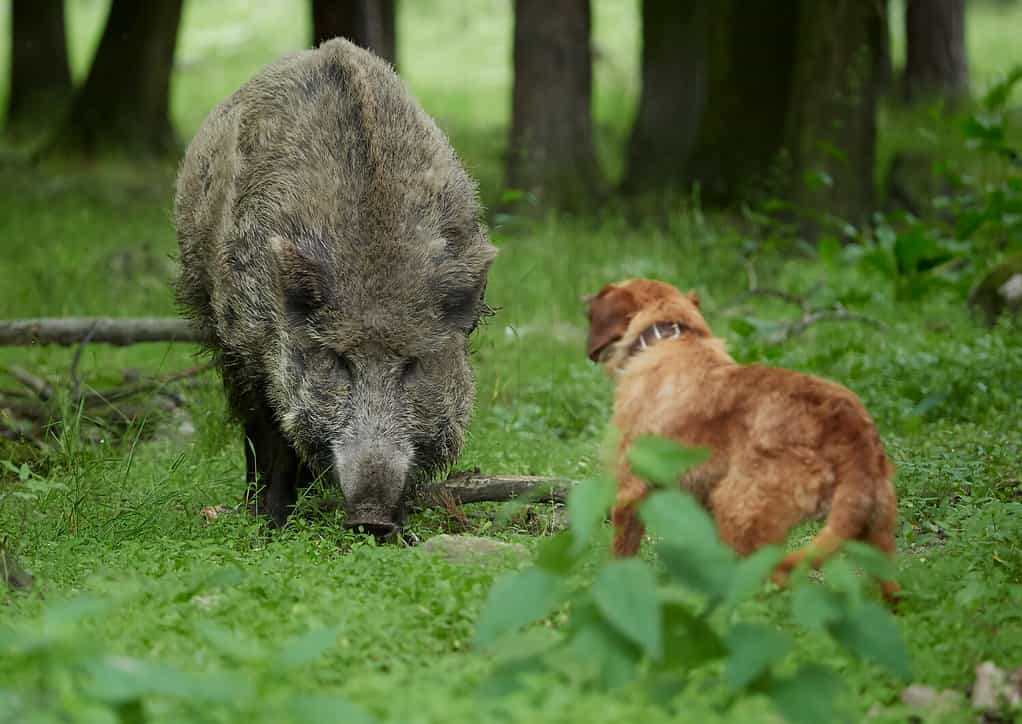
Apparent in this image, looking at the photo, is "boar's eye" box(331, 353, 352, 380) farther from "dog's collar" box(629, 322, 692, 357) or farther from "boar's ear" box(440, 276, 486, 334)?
"dog's collar" box(629, 322, 692, 357)

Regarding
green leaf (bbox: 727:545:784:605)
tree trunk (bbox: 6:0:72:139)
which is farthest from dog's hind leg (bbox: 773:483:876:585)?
tree trunk (bbox: 6:0:72:139)

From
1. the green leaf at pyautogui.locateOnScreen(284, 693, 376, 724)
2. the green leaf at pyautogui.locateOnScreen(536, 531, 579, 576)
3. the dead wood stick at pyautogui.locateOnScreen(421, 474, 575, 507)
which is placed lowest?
the dead wood stick at pyautogui.locateOnScreen(421, 474, 575, 507)

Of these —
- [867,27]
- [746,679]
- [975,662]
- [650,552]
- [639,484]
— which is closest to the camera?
[746,679]

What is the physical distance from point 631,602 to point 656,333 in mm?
1895

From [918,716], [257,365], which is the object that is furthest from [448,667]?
[257,365]

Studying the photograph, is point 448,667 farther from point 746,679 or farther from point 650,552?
point 650,552

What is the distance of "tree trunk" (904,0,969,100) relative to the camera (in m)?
18.6

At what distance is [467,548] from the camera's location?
15.7 feet

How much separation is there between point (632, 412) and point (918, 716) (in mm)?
1449

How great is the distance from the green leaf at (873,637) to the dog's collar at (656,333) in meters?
1.78

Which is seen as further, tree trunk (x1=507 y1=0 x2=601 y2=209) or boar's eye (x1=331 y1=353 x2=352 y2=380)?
tree trunk (x1=507 y1=0 x2=601 y2=209)

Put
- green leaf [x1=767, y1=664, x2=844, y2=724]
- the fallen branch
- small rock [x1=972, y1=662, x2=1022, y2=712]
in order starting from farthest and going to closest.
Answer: the fallen branch → small rock [x1=972, y1=662, x2=1022, y2=712] → green leaf [x1=767, y1=664, x2=844, y2=724]

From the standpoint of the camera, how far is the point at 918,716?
336 cm

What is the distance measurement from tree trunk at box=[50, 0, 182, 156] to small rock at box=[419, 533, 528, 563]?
42.6 feet
